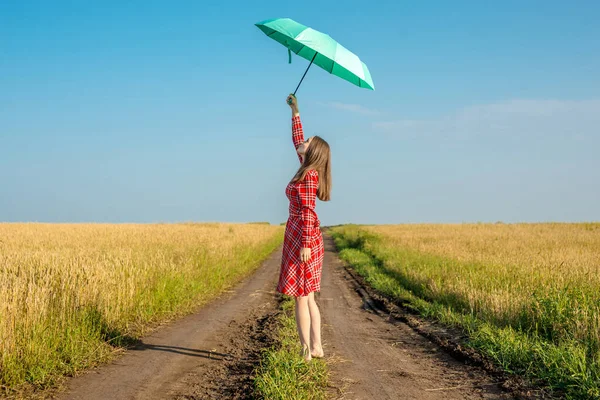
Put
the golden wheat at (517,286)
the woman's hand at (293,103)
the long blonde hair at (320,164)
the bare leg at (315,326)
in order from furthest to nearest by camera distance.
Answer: the golden wheat at (517,286) → the woman's hand at (293,103) → the bare leg at (315,326) → the long blonde hair at (320,164)

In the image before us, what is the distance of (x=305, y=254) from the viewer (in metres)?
5.46

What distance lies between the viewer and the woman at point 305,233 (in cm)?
550

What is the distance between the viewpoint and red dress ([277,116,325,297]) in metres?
5.49

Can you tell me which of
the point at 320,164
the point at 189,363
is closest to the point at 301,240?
the point at 320,164

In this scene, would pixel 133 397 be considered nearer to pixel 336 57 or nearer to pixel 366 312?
pixel 336 57

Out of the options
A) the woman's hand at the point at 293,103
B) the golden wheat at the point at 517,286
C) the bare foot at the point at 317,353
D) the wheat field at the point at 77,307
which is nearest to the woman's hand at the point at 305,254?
the bare foot at the point at 317,353

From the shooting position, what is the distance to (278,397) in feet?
15.1

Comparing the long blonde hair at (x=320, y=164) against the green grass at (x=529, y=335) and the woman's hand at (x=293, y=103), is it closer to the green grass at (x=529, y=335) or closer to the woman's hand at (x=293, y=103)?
the woman's hand at (x=293, y=103)

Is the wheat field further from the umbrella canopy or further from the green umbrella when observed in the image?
the umbrella canopy

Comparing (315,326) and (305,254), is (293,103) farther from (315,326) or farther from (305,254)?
(315,326)

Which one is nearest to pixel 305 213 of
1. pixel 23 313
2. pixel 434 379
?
pixel 434 379

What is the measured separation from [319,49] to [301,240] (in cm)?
217

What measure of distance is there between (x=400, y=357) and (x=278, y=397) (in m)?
2.64

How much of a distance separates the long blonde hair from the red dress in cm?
7
